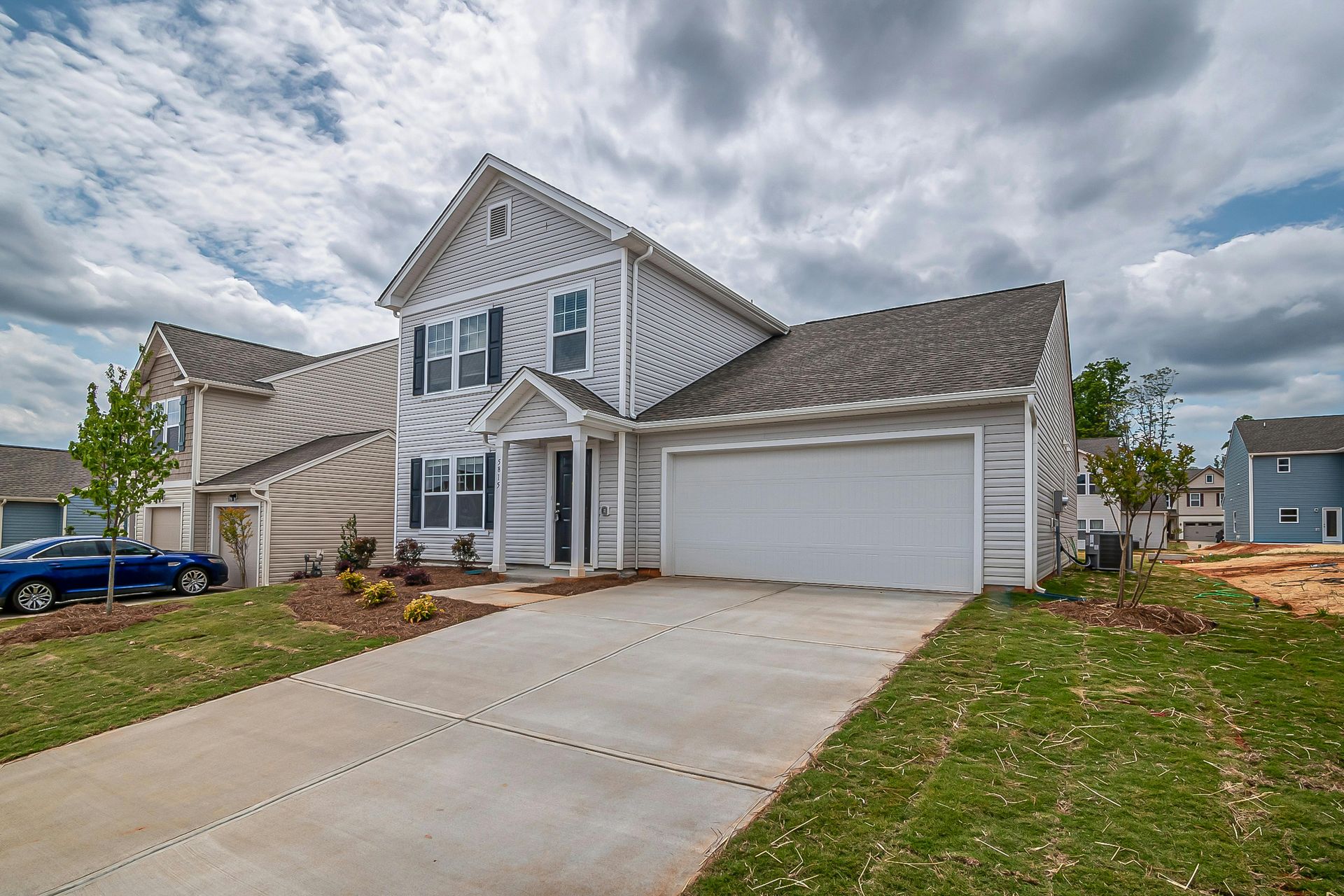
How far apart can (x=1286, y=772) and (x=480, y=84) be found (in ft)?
44.0

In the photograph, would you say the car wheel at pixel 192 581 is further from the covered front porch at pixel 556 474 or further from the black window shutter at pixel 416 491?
the covered front porch at pixel 556 474

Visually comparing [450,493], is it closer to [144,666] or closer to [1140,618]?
[144,666]

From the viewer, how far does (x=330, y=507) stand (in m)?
19.0

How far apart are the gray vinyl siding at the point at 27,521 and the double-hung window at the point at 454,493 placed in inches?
885

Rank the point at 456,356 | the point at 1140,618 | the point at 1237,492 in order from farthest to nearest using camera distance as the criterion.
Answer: the point at 1237,492
the point at 456,356
the point at 1140,618

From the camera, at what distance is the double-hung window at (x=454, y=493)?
14680 millimetres

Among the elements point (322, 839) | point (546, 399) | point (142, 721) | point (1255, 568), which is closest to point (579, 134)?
point (546, 399)

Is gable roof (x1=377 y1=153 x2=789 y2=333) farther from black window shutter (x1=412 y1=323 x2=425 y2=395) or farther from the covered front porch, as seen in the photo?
the covered front porch

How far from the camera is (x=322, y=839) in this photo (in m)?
3.41

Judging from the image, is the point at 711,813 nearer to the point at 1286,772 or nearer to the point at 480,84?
the point at 1286,772

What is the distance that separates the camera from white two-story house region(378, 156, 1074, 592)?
10047 millimetres

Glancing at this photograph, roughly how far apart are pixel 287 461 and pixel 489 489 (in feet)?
30.2

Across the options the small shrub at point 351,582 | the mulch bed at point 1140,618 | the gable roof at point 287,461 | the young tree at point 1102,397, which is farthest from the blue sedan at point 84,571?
the young tree at point 1102,397

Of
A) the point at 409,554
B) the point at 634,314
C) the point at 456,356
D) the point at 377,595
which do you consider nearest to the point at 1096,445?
the point at 634,314
